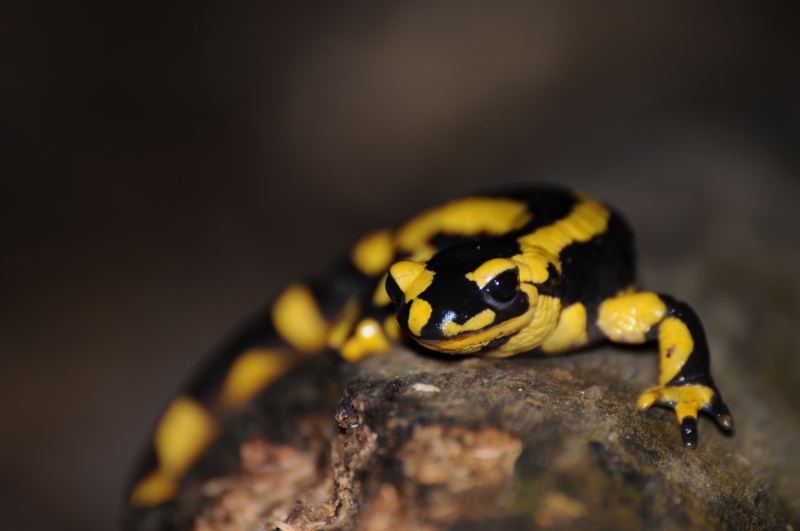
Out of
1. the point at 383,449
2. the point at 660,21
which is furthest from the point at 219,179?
the point at 383,449

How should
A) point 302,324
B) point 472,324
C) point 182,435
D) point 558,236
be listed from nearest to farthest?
point 472,324
point 558,236
point 182,435
point 302,324

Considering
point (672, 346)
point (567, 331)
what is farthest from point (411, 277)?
point (672, 346)

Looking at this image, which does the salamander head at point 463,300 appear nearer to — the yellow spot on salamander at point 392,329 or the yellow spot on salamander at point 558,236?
the yellow spot on salamander at point 558,236

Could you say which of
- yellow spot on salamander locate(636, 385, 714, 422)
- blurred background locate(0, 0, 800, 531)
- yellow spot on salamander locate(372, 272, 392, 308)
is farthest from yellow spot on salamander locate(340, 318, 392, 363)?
blurred background locate(0, 0, 800, 531)

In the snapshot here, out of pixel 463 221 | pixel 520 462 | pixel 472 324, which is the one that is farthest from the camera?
pixel 463 221

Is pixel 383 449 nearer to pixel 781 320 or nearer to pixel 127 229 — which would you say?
pixel 781 320

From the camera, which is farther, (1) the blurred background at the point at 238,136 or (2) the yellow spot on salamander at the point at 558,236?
(1) the blurred background at the point at 238,136

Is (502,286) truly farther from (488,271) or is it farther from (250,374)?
(250,374)

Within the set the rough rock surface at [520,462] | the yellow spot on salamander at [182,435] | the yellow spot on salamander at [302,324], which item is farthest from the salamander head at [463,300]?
the yellow spot on salamander at [182,435]

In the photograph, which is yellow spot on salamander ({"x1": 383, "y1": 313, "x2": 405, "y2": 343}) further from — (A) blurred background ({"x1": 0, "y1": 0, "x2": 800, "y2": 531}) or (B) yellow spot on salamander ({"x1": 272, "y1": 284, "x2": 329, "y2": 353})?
(A) blurred background ({"x1": 0, "y1": 0, "x2": 800, "y2": 531})
